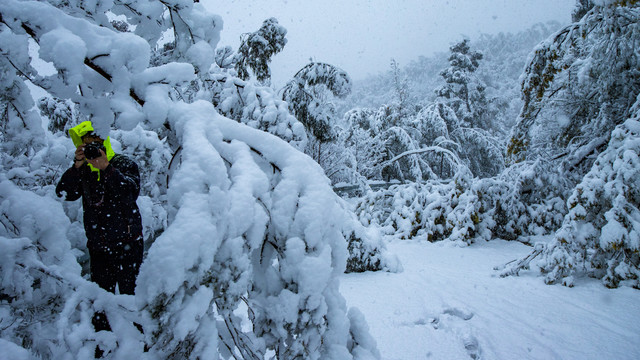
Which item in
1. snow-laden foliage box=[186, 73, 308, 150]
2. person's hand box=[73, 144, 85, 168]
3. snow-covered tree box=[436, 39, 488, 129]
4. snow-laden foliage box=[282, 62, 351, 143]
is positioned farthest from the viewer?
snow-covered tree box=[436, 39, 488, 129]

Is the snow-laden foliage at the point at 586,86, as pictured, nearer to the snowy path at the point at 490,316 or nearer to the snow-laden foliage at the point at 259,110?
the snowy path at the point at 490,316

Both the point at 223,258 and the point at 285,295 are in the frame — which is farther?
the point at 285,295

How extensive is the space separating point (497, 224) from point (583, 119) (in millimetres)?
2559

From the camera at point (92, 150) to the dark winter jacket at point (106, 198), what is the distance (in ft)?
0.64

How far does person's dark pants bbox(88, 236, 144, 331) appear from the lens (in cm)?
220

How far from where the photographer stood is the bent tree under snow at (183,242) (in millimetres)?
786

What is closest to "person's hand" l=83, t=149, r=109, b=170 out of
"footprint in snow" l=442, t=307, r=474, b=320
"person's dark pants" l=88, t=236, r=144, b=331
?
"person's dark pants" l=88, t=236, r=144, b=331

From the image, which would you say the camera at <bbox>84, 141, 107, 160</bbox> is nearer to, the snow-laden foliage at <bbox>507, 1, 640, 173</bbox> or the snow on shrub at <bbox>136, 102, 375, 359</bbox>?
the snow on shrub at <bbox>136, 102, 375, 359</bbox>

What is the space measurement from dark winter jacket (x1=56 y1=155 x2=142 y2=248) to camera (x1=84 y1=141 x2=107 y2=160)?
0.64ft

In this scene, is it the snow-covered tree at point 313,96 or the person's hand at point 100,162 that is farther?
the snow-covered tree at point 313,96

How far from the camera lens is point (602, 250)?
12.7 feet

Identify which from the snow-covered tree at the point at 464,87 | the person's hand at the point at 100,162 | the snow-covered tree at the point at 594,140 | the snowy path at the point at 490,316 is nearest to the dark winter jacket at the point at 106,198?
the person's hand at the point at 100,162

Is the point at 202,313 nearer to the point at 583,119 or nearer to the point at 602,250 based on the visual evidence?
the point at 602,250

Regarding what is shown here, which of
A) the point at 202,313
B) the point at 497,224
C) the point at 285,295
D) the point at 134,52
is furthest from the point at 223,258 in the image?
the point at 497,224
